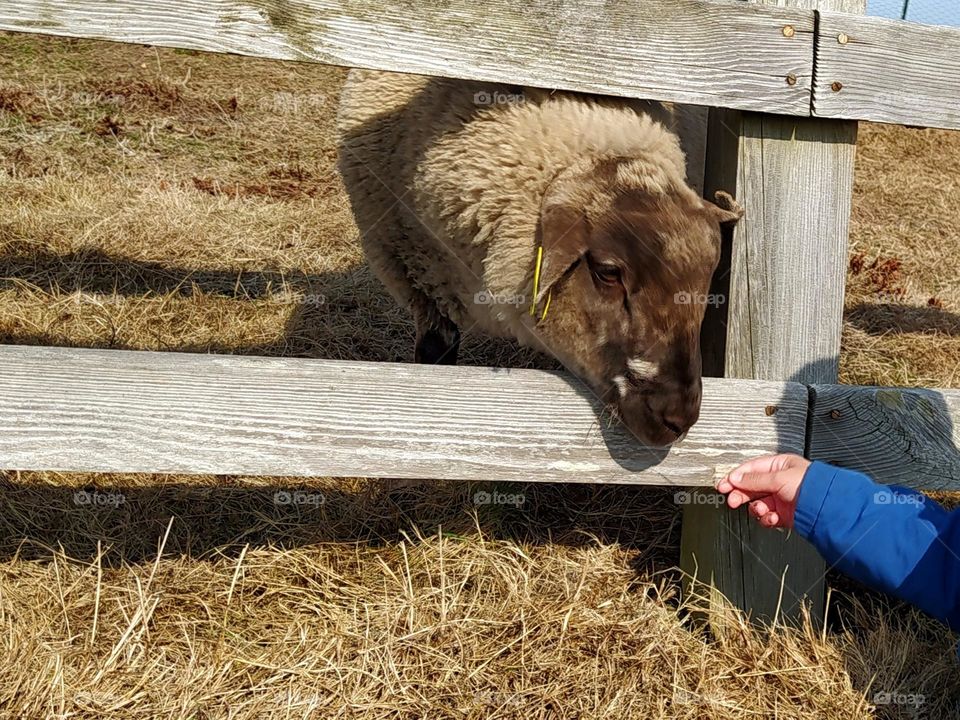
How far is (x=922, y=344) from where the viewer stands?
16.5ft

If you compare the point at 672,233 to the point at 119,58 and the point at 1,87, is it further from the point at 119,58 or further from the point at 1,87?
the point at 119,58

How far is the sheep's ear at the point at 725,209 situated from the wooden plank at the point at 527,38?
0.28 metres

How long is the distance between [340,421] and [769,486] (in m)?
1.15

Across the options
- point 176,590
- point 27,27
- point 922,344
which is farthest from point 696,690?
point 922,344

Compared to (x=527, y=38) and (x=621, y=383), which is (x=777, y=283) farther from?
(x=527, y=38)

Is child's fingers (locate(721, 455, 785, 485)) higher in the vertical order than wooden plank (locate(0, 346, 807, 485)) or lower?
lower

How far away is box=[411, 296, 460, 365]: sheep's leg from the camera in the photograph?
381 cm

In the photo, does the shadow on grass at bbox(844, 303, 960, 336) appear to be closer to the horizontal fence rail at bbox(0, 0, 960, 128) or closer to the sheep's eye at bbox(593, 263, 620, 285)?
→ the horizontal fence rail at bbox(0, 0, 960, 128)

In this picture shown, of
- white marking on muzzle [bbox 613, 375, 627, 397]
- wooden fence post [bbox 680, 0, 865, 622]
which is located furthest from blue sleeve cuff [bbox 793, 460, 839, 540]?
white marking on muzzle [bbox 613, 375, 627, 397]

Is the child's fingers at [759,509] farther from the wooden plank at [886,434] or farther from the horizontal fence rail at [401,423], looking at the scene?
the wooden plank at [886,434]

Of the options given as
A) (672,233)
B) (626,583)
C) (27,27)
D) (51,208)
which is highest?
(27,27)

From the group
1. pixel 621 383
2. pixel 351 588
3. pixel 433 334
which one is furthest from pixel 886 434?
pixel 433 334

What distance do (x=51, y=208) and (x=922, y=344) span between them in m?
6.01

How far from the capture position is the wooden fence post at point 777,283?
2373 millimetres
